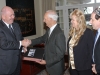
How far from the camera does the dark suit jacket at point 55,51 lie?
218 centimetres

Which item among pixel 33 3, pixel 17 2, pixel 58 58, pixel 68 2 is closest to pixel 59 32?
pixel 58 58

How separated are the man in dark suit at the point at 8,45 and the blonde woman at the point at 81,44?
0.78 metres

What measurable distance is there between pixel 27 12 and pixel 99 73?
3.47 meters

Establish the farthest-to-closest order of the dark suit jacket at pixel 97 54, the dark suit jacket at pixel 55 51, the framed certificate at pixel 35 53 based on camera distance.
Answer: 1. the framed certificate at pixel 35 53
2. the dark suit jacket at pixel 55 51
3. the dark suit jacket at pixel 97 54

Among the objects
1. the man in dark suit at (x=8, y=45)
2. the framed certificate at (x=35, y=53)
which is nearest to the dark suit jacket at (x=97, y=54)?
the framed certificate at (x=35, y=53)

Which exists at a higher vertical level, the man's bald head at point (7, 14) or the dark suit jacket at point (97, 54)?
the man's bald head at point (7, 14)

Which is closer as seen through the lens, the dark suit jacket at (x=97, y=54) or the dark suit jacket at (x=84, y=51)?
the dark suit jacket at (x=97, y=54)

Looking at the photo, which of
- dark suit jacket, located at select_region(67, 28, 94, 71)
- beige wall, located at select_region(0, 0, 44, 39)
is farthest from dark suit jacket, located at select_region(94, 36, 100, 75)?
beige wall, located at select_region(0, 0, 44, 39)

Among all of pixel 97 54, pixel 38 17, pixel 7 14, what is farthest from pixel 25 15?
pixel 97 54

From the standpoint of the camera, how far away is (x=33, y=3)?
5.29m

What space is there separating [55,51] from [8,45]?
666 millimetres

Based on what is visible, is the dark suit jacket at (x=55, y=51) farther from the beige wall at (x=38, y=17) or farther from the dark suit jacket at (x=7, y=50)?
the beige wall at (x=38, y=17)

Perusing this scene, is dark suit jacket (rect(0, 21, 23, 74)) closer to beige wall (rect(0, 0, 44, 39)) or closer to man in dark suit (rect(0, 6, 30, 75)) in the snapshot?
man in dark suit (rect(0, 6, 30, 75))

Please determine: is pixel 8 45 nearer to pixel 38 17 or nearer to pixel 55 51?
pixel 55 51
